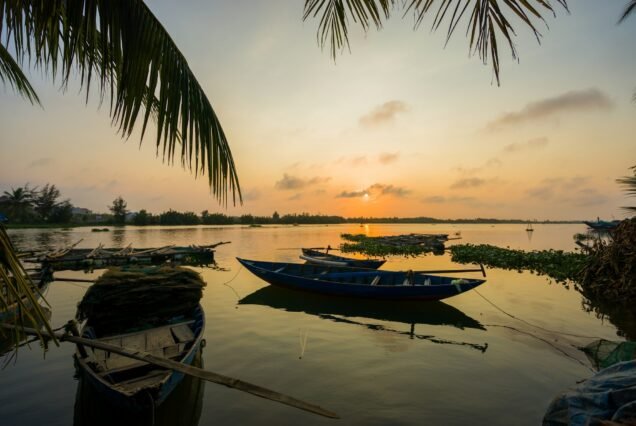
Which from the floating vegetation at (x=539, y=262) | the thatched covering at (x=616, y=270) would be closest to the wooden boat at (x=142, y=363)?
the thatched covering at (x=616, y=270)

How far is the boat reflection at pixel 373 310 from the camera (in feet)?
38.0

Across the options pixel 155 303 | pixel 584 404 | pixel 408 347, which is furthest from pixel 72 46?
pixel 408 347

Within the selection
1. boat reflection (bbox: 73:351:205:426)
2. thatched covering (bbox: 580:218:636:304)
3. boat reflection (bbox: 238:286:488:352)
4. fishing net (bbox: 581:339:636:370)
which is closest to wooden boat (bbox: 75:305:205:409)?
boat reflection (bbox: 73:351:205:426)

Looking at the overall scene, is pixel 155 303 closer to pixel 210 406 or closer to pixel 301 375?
pixel 210 406

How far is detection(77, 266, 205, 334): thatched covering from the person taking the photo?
299 inches

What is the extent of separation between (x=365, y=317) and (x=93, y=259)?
2072 cm

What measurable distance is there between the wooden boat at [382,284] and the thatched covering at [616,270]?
6.95 meters

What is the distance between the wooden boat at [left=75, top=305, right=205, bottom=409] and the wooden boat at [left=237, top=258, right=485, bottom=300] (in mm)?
6523

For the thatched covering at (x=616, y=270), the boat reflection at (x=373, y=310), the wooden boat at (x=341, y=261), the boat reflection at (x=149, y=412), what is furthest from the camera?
the wooden boat at (x=341, y=261)

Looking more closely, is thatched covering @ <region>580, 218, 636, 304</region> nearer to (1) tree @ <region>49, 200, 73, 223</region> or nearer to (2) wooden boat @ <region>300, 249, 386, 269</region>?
(2) wooden boat @ <region>300, 249, 386, 269</region>

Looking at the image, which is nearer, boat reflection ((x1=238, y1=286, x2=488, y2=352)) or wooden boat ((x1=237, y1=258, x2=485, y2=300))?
boat reflection ((x1=238, y1=286, x2=488, y2=352))

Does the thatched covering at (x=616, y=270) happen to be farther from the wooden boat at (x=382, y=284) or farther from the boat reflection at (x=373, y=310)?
the boat reflection at (x=373, y=310)

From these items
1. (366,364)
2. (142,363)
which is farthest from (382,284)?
(142,363)

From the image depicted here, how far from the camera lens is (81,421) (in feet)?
19.6
